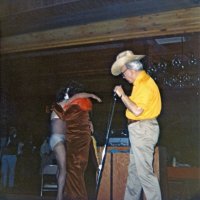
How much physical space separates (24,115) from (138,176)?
6187mm

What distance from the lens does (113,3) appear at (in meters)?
4.14

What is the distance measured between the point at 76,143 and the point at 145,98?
98cm

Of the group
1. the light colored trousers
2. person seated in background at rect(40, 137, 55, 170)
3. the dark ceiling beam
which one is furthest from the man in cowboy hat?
person seated in background at rect(40, 137, 55, 170)

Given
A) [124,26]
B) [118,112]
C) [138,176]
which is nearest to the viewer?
[138,176]

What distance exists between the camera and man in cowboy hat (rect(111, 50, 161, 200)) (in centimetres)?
295

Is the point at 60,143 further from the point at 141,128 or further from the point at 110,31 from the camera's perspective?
the point at 110,31

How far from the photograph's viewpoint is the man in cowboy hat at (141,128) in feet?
9.69

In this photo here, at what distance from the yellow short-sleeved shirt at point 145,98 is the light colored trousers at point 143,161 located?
0.21ft

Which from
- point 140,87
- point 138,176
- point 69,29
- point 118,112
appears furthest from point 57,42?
point 118,112

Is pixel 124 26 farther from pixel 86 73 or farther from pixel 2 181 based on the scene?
pixel 2 181

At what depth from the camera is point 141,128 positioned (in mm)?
3064

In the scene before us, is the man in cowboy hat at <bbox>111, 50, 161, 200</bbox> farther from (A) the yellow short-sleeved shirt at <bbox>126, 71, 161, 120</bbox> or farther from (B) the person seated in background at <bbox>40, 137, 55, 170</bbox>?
(B) the person seated in background at <bbox>40, 137, 55, 170</bbox>

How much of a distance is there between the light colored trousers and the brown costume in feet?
2.25

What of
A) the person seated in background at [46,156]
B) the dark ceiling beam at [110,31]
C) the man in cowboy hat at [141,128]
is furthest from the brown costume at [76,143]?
the person seated in background at [46,156]
